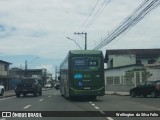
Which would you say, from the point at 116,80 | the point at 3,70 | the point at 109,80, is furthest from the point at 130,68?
the point at 3,70

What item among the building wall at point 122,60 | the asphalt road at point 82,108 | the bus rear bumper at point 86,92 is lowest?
the asphalt road at point 82,108

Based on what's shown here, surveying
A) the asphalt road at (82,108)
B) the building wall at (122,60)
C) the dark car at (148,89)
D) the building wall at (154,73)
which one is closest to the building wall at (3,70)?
the building wall at (122,60)

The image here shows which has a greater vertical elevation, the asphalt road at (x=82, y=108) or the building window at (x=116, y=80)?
the building window at (x=116, y=80)

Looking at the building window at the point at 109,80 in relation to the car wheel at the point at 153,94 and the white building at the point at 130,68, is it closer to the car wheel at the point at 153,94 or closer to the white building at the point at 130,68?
the white building at the point at 130,68

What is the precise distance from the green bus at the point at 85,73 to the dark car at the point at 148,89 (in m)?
8.68

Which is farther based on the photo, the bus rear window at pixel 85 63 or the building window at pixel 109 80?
the building window at pixel 109 80

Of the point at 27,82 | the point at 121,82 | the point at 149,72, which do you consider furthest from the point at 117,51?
the point at 27,82

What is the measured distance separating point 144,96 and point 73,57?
1175 centimetres

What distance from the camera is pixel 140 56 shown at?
72.5 meters

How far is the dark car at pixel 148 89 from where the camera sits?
37.5m

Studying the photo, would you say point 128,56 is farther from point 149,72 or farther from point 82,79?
point 82,79

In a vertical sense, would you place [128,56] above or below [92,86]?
above

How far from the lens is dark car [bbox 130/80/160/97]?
37.5m

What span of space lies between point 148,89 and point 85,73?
9989mm
